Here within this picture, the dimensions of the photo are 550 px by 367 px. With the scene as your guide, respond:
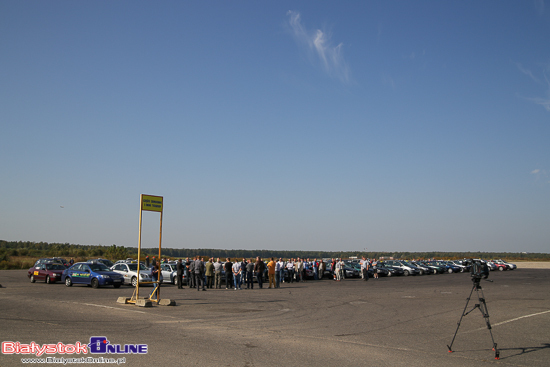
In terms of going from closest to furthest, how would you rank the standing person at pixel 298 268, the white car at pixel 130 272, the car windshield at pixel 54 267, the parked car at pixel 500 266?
the white car at pixel 130 272, the car windshield at pixel 54 267, the standing person at pixel 298 268, the parked car at pixel 500 266

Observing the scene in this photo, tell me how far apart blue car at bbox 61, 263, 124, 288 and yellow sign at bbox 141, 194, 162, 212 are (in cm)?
1081

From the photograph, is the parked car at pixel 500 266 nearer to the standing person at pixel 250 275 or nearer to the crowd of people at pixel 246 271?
the crowd of people at pixel 246 271

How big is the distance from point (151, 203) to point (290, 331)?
7664 millimetres

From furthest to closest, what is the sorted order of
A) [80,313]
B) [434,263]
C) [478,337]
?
1. [434,263]
2. [80,313]
3. [478,337]

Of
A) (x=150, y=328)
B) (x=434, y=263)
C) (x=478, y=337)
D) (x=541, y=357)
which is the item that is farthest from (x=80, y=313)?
(x=434, y=263)

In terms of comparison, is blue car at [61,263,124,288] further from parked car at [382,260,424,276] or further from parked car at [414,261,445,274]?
parked car at [414,261,445,274]

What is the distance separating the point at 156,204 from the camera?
16.1 m

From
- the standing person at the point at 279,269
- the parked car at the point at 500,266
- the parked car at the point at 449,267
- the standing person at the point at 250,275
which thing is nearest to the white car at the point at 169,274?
the standing person at the point at 250,275

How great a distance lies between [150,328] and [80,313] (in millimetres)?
3772

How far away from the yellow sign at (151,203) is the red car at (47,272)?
1547 cm

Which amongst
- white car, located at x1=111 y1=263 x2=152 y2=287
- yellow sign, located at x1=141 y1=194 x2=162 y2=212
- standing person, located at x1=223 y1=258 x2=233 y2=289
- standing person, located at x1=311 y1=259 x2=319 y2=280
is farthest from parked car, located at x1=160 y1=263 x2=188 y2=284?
yellow sign, located at x1=141 y1=194 x2=162 y2=212

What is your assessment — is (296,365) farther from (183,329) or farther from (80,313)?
(80,313)

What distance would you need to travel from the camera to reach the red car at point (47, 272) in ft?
90.6

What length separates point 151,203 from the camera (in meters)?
16.0
